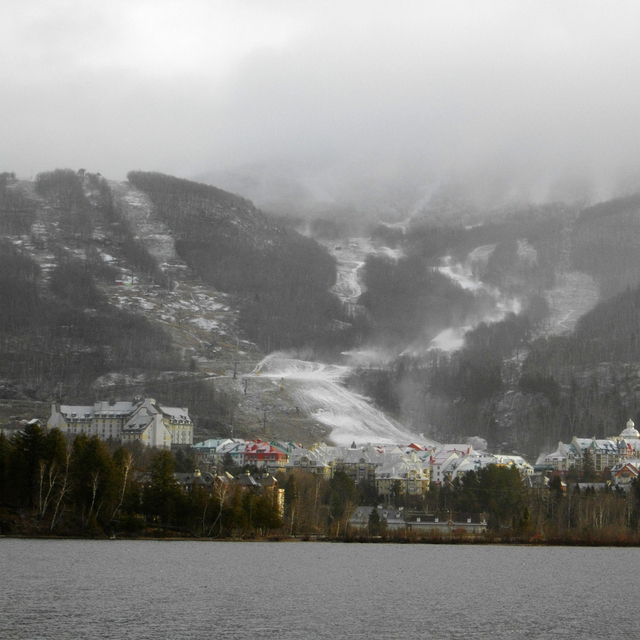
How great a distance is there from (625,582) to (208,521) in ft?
147

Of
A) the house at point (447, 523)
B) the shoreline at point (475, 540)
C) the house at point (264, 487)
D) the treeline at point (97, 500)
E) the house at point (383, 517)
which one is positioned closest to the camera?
the treeline at point (97, 500)

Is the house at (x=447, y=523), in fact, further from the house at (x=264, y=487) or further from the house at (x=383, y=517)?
the house at (x=264, y=487)

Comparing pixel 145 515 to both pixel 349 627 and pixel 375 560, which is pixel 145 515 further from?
pixel 349 627

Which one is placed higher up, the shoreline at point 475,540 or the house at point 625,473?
the house at point 625,473

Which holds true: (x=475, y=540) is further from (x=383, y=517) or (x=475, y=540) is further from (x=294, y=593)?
(x=294, y=593)

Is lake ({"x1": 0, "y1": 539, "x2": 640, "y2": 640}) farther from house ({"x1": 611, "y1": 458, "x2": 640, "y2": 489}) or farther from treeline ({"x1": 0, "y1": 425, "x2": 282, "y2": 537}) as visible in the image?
house ({"x1": 611, "y1": 458, "x2": 640, "y2": 489})

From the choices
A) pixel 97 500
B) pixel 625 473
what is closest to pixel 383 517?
pixel 97 500

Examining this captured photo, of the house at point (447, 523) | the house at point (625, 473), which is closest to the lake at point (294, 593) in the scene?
the house at point (447, 523)

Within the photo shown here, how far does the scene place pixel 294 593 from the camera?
222 feet

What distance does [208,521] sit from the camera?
10956 cm

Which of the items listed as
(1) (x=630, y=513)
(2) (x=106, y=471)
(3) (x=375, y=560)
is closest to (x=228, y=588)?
(3) (x=375, y=560)

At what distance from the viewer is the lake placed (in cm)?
5378

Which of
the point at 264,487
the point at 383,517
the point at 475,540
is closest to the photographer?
the point at 475,540

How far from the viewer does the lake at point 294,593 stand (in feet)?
176
